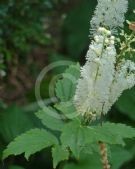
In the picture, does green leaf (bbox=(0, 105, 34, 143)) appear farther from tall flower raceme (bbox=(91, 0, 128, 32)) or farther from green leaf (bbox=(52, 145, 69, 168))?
tall flower raceme (bbox=(91, 0, 128, 32))

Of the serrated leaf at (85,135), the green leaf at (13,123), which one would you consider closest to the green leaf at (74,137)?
the serrated leaf at (85,135)

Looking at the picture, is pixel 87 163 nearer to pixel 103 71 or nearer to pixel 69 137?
pixel 69 137

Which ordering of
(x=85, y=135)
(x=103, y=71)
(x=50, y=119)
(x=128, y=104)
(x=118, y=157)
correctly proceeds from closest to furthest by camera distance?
(x=103, y=71) < (x=85, y=135) < (x=50, y=119) < (x=118, y=157) < (x=128, y=104)

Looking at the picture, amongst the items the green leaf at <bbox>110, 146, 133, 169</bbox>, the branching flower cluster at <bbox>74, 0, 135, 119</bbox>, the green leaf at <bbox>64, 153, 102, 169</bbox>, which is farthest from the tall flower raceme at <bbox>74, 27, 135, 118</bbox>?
the green leaf at <bbox>110, 146, 133, 169</bbox>

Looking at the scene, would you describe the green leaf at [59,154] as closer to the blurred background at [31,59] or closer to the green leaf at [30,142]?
the green leaf at [30,142]

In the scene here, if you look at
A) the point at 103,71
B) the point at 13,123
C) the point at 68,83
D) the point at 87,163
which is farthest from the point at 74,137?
the point at 13,123

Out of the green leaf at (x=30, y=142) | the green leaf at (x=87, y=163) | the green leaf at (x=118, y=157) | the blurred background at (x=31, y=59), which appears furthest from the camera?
the blurred background at (x=31, y=59)
